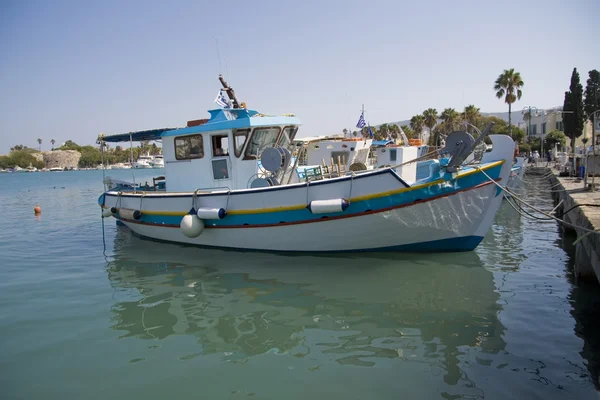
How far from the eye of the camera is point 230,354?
5.23 metres

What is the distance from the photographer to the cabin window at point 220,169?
10359 millimetres

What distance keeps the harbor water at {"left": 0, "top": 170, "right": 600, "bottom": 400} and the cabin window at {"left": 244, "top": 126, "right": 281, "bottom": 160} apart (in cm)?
234

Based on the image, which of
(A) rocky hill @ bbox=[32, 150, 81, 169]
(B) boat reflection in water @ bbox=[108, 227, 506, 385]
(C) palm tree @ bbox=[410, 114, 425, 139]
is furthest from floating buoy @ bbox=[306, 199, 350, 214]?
(A) rocky hill @ bbox=[32, 150, 81, 169]

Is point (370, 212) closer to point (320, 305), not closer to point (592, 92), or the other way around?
point (320, 305)

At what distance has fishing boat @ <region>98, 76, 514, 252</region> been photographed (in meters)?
8.00

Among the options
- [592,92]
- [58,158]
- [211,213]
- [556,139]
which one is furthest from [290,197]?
[58,158]

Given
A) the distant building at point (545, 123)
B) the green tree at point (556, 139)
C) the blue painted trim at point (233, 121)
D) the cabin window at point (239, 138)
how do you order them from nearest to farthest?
the blue painted trim at point (233, 121) → the cabin window at point (239, 138) → the green tree at point (556, 139) → the distant building at point (545, 123)

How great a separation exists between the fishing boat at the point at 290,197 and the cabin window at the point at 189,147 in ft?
0.08

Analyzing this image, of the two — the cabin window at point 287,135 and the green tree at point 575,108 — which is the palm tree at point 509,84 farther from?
the cabin window at point 287,135

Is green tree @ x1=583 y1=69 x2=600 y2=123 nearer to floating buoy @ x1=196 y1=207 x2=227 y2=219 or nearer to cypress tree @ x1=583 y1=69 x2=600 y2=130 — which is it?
cypress tree @ x1=583 y1=69 x2=600 y2=130

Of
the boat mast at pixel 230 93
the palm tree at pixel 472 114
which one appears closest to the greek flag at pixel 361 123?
the boat mast at pixel 230 93

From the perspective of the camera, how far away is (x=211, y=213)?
30.7 ft

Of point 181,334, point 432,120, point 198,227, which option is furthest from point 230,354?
point 432,120

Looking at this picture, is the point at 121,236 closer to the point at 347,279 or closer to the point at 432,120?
the point at 347,279
